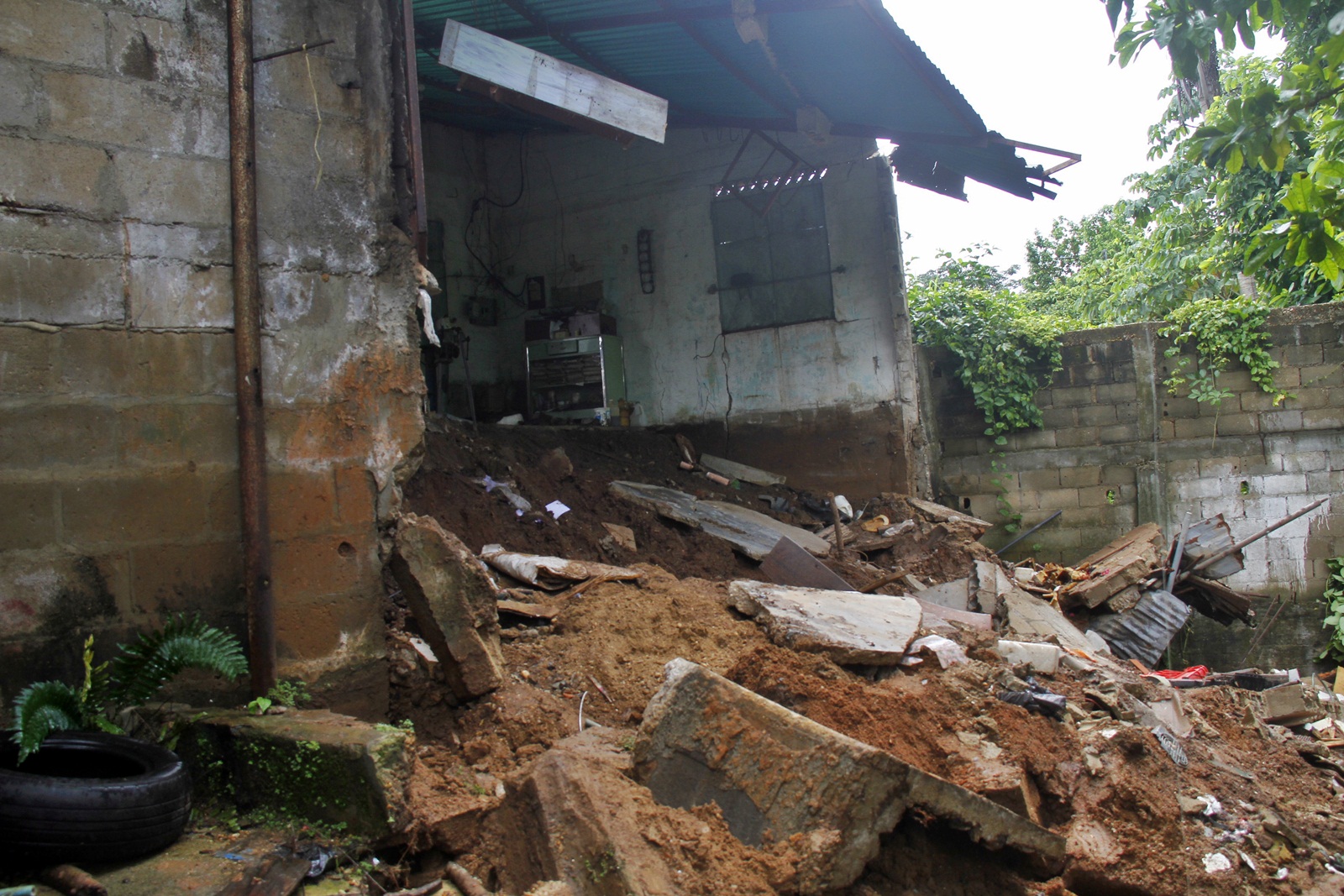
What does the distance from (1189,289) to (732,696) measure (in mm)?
13197

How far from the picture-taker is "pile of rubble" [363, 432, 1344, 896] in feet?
9.22

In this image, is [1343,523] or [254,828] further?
[1343,523]

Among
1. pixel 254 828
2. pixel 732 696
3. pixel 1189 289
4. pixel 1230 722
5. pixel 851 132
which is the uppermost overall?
pixel 851 132

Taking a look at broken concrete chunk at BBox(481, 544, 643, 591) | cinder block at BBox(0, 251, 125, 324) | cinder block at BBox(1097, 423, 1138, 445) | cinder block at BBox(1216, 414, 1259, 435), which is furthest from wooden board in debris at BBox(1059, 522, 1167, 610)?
cinder block at BBox(0, 251, 125, 324)

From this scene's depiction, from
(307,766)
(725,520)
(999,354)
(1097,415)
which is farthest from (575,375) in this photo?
(307,766)

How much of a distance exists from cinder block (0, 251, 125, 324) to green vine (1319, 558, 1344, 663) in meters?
10.7

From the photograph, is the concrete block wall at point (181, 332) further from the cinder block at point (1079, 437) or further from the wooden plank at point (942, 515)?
the cinder block at point (1079, 437)

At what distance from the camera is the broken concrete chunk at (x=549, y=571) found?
5.24m

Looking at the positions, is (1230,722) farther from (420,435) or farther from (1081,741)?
(420,435)

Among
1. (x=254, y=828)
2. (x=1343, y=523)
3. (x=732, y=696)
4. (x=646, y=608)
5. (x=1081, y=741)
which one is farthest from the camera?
(x=1343, y=523)

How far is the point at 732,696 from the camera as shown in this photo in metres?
3.03

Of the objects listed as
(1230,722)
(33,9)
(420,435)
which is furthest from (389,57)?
(1230,722)

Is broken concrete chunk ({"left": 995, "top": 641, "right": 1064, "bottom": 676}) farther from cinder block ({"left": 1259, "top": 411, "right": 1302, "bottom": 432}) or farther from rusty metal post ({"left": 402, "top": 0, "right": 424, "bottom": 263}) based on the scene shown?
cinder block ({"left": 1259, "top": 411, "right": 1302, "bottom": 432})

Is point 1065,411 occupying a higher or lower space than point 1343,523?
higher
